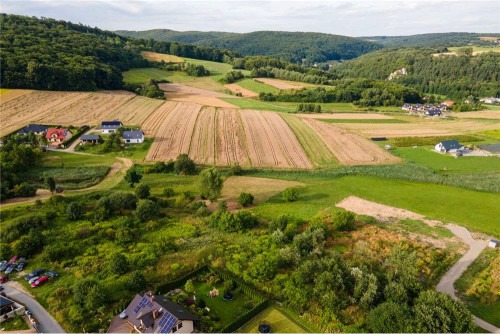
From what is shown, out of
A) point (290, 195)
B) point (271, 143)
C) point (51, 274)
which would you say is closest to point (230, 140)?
point (271, 143)

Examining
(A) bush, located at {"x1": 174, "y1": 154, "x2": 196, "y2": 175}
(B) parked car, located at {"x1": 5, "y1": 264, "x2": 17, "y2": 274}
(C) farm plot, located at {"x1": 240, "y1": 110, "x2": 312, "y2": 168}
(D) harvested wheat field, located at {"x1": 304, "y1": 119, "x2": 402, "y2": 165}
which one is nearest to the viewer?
(B) parked car, located at {"x1": 5, "y1": 264, "x2": 17, "y2": 274}

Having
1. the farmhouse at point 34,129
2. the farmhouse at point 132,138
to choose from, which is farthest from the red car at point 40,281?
the farmhouse at point 34,129

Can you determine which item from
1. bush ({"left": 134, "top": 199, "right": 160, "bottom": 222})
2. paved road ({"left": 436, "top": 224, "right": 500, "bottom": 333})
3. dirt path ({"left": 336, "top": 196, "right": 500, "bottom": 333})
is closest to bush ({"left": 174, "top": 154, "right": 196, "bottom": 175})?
bush ({"left": 134, "top": 199, "right": 160, "bottom": 222})

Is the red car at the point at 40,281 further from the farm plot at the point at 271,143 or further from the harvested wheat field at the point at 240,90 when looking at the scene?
the harvested wheat field at the point at 240,90

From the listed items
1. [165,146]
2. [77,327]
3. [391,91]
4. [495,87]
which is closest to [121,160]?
[165,146]

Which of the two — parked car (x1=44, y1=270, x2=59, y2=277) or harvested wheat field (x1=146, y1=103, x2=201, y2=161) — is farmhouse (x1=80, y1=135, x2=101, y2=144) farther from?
parked car (x1=44, y1=270, x2=59, y2=277)

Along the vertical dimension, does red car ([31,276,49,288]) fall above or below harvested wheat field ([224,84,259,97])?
below

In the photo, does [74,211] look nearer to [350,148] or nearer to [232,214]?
[232,214]
